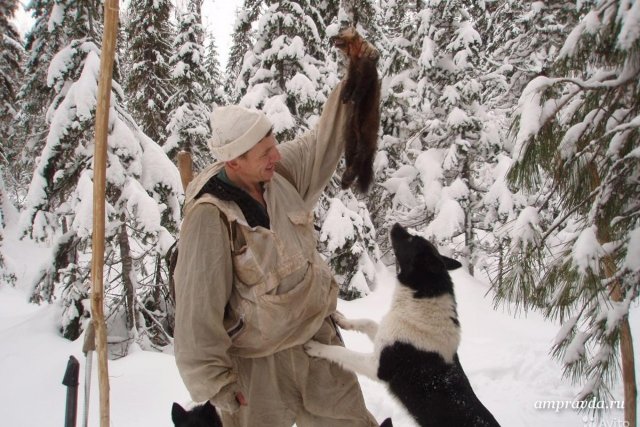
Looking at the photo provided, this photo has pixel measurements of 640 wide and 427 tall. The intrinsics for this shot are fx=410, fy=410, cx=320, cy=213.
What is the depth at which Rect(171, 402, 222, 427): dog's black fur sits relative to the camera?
2.28 meters

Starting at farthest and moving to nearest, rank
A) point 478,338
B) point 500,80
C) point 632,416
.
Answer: point 500,80 → point 478,338 → point 632,416

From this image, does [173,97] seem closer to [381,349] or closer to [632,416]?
[381,349]

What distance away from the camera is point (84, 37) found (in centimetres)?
756

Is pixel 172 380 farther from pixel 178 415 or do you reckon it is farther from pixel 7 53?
pixel 7 53

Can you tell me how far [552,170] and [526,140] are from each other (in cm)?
31

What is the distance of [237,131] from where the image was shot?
2.20m

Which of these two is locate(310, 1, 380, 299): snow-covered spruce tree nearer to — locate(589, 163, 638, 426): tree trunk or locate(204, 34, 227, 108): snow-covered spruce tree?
locate(589, 163, 638, 426): tree trunk

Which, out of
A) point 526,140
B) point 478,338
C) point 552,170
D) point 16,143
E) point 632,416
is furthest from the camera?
point 16,143

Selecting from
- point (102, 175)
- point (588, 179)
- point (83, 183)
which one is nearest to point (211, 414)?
point (102, 175)

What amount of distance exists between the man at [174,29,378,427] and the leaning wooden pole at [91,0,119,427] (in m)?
0.37

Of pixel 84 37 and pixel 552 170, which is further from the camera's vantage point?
pixel 84 37

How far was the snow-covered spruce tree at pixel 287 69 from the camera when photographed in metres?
9.85

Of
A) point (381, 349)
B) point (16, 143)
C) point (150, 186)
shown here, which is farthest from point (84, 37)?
point (16, 143)

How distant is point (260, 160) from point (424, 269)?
71.0 inches
